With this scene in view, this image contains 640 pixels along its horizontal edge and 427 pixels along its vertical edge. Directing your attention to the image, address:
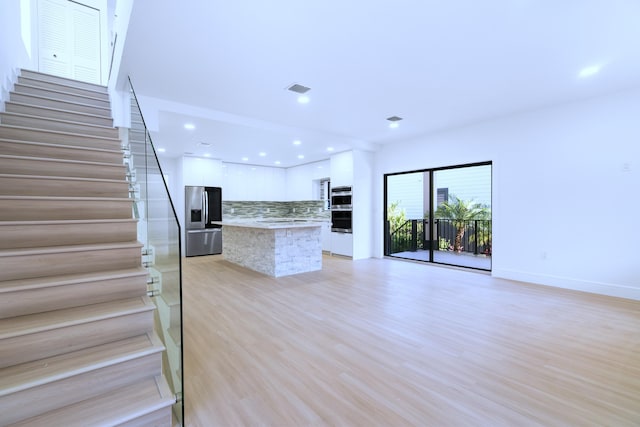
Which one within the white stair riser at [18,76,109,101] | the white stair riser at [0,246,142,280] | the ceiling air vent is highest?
the white stair riser at [18,76,109,101]

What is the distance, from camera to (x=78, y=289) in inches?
71.9

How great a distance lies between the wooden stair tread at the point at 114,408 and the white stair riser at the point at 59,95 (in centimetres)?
426

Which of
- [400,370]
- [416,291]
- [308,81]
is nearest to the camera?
[400,370]

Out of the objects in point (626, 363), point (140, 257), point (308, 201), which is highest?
point (308, 201)

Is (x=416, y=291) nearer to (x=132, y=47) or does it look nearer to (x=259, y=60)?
(x=259, y=60)

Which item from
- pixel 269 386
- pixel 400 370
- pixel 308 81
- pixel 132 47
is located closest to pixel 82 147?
pixel 132 47

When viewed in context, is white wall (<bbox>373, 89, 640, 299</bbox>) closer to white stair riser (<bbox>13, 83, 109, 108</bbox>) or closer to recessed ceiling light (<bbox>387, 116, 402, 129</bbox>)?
recessed ceiling light (<bbox>387, 116, 402, 129</bbox>)

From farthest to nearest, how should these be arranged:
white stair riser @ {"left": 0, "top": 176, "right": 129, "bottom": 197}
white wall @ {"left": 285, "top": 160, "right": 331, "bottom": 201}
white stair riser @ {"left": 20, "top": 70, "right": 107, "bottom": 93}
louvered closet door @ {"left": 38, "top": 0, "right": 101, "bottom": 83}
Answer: white wall @ {"left": 285, "top": 160, "right": 331, "bottom": 201} < louvered closet door @ {"left": 38, "top": 0, "right": 101, "bottom": 83} < white stair riser @ {"left": 20, "top": 70, "right": 107, "bottom": 93} < white stair riser @ {"left": 0, "top": 176, "right": 129, "bottom": 197}

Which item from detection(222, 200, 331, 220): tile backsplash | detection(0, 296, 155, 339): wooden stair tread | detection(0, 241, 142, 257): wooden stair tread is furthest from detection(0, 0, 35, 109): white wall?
detection(222, 200, 331, 220): tile backsplash

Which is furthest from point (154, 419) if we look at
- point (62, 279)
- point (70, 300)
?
point (62, 279)

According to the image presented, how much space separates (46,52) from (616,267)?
34.3 ft

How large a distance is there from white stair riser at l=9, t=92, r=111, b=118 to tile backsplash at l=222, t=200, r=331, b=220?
4298 millimetres

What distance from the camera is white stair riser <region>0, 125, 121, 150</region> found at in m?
2.91

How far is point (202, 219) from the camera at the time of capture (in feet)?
24.5
